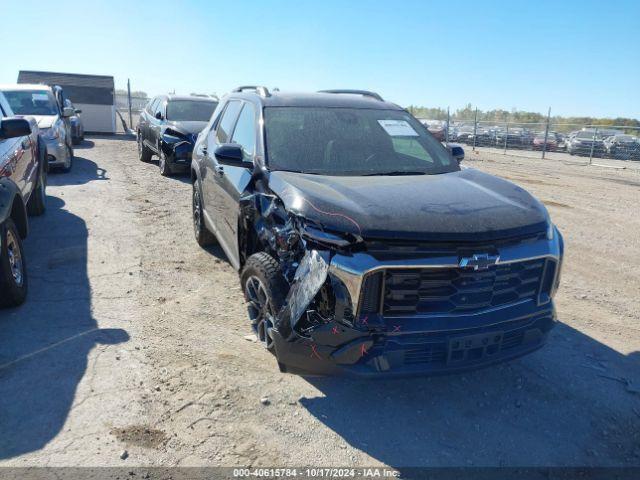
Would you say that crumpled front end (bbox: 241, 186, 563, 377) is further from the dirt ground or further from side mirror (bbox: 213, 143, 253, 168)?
side mirror (bbox: 213, 143, 253, 168)

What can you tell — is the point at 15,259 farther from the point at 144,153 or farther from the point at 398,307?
the point at 144,153

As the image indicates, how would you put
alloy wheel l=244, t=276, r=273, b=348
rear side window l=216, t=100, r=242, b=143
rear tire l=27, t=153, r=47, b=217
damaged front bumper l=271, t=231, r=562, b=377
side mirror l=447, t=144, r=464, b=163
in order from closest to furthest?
damaged front bumper l=271, t=231, r=562, b=377 → alloy wheel l=244, t=276, r=273, b=348 → side mirror l=447, t=144, r=464, b=163 → rear side window l=216, t=100, r=242, b=143 → rear tire l=27, t=153, r=47, b=217

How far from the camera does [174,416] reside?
3.09 meters

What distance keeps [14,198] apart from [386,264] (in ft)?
12.6

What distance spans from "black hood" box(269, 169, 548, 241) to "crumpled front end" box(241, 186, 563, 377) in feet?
0.22

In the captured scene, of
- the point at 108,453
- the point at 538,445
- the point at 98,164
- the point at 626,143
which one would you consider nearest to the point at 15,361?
the point at 108,453

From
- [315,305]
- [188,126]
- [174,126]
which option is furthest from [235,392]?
[174,126]

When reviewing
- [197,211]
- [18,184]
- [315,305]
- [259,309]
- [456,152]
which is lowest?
[259,309]

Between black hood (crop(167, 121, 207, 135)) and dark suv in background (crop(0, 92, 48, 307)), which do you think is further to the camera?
black hood (crop(167, 121, 207, 135))

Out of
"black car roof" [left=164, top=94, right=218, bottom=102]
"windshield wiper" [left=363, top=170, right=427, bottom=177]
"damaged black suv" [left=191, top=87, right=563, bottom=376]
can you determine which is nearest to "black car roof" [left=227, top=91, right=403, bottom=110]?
"damaged black suv" [left=191, top=87, right=563, bottom=376]

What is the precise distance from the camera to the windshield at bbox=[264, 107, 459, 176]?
4.03 metres

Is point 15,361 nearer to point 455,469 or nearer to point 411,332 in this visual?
point 411,332

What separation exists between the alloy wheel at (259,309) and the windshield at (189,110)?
8.80 metres

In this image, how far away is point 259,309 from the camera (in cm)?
365
